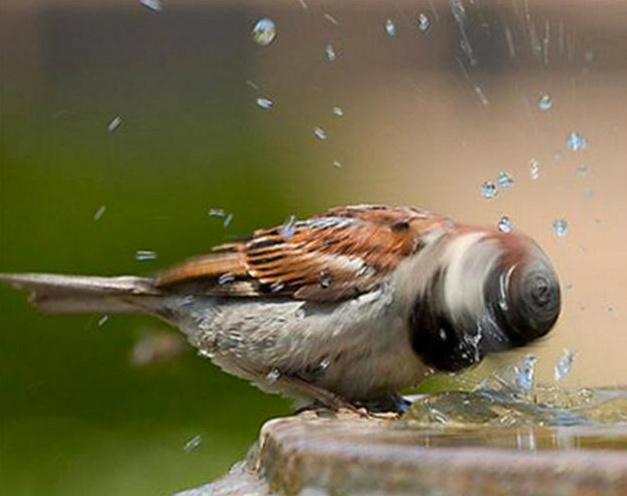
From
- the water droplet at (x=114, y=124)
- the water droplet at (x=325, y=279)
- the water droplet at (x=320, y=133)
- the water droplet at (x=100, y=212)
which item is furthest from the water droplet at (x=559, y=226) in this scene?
the water droplet at (x=325, y=279)

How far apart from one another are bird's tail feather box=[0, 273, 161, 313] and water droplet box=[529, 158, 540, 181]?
437 centimetres

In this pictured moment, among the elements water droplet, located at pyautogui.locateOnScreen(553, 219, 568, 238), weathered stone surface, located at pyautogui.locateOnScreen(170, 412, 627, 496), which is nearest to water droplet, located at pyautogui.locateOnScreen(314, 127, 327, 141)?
water droplet, located at pyautogui.locateOnScreen(553, 219, 568, 238)

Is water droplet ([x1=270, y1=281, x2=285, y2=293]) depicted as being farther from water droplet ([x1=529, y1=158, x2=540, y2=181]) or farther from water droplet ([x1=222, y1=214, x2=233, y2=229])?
water droplet ([x1=529, y1=158, x2=540, y2=181])

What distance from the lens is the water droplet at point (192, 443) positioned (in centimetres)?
Answer: 494

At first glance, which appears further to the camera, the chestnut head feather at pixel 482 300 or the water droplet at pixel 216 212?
the water droplet at pixel 216 212

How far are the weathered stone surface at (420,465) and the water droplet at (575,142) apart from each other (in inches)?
192

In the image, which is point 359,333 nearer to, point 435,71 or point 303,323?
point 303,323

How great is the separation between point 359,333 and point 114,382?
68.6 inches

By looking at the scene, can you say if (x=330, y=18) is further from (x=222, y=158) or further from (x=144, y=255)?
(x=144, y=255)

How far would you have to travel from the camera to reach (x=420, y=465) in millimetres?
2332

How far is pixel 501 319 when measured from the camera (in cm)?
322

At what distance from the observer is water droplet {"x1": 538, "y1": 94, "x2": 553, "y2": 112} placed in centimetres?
948

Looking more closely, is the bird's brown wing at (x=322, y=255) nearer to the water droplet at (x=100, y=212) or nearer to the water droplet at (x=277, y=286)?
the water droplet at (x=277, y=286)

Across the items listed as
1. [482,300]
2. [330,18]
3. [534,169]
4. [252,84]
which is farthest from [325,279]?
[330,18]
